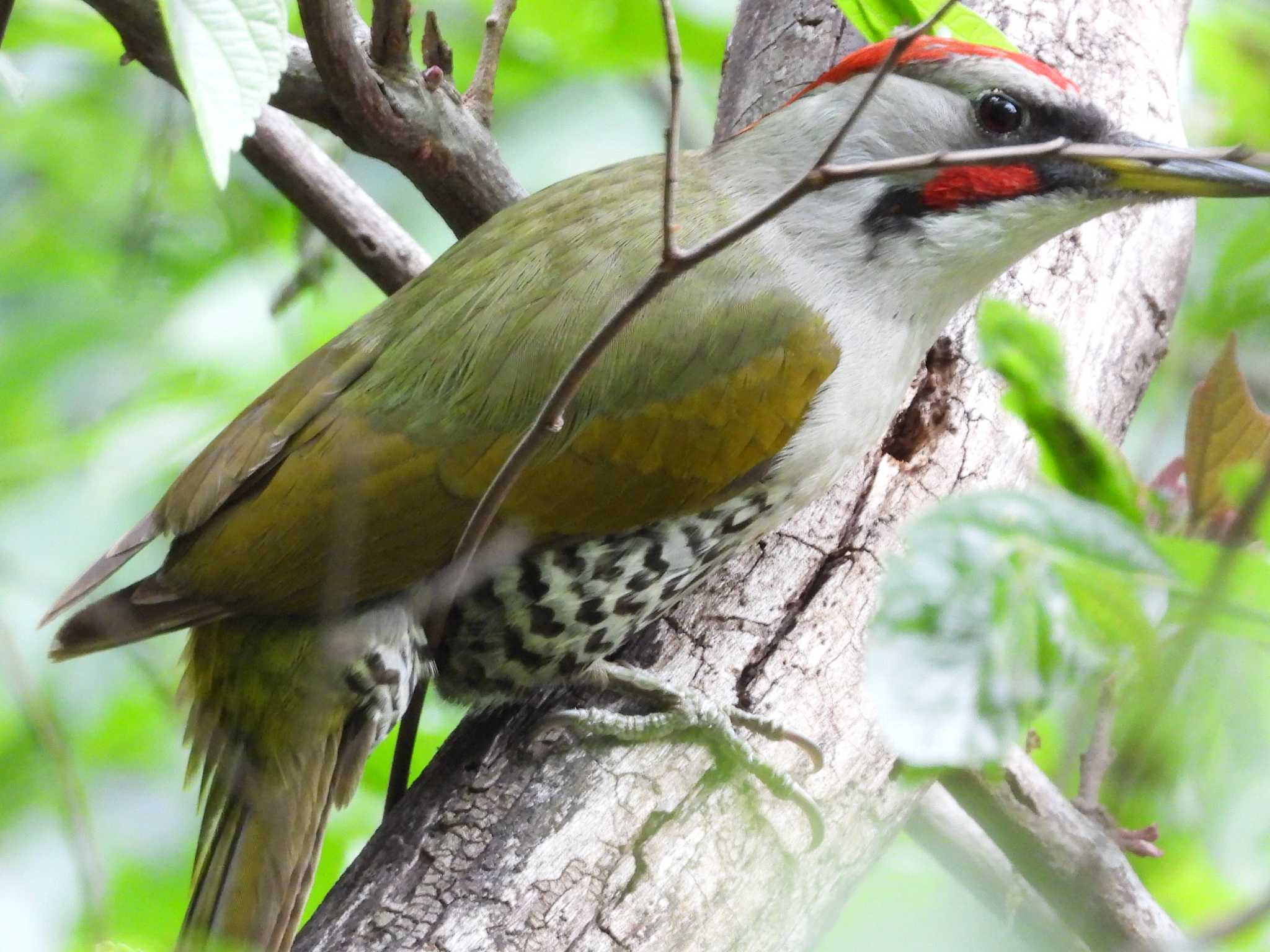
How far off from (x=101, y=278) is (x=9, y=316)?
0.62 m

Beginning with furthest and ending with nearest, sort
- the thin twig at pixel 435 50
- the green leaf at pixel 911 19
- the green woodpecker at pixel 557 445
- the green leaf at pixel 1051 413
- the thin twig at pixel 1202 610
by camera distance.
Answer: the thin twig at pixel 435 50
the green woodpecker at pixel 557 445
the green leaf at pixel 911 19
the green leaf at pixel 1051 413
the thin twig at pixel 1202 610

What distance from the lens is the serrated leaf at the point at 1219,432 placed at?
1133mm

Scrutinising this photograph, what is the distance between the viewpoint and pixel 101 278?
3.64 metres

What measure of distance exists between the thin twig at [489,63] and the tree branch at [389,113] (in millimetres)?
45

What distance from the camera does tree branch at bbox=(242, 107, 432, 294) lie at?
3.34 m

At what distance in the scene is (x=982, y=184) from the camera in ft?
8.82

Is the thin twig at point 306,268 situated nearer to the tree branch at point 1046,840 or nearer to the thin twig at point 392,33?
the thin twig at point 392,33

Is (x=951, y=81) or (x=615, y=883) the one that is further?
(x=951, y=81)

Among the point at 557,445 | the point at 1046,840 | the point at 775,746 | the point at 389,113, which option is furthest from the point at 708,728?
the point at 389,113

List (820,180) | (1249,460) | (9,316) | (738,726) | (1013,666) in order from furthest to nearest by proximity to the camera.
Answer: (9,316) < (738,726) < (820,180) < (1249,460) < (1013,666)

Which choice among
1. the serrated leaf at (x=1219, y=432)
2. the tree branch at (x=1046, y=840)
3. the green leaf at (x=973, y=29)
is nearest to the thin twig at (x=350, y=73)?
the green leaf at (x=973, y=29)

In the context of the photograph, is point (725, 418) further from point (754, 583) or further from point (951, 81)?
point (951, 81)

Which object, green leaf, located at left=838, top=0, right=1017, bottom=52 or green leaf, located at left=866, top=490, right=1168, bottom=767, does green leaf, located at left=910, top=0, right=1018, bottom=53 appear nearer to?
green leaf, located at left=838, top=0, right=1017, bottom=52

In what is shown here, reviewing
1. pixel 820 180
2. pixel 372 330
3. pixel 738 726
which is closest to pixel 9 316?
pixel 372 330
